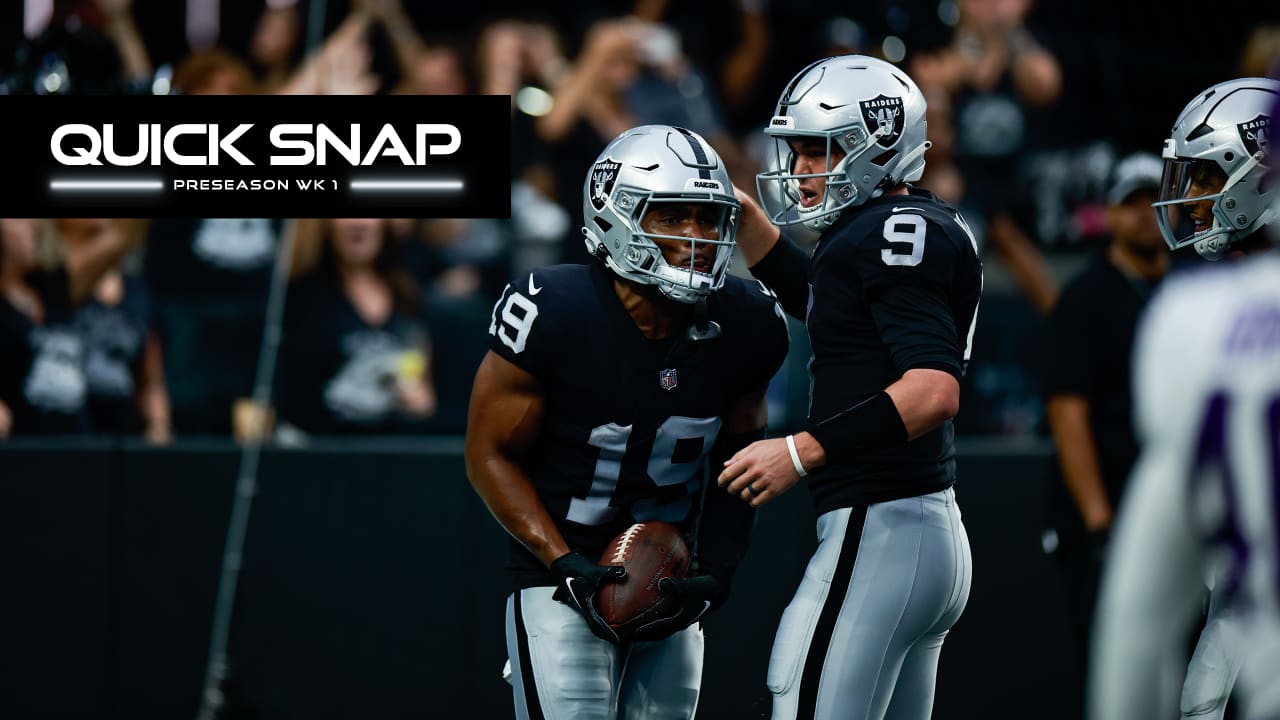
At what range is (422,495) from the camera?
5.29m

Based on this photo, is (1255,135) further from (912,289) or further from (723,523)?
(723,523)

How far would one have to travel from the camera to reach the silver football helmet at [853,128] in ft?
10.9

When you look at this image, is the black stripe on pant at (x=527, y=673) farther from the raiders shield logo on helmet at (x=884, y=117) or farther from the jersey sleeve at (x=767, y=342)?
the raiders shield logo on helmet at (x=884, y=117)

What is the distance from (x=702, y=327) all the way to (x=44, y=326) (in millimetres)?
3295

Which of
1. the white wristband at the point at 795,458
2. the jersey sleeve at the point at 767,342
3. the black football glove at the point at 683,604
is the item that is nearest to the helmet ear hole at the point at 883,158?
the jersey sleeve at the point at 767,342

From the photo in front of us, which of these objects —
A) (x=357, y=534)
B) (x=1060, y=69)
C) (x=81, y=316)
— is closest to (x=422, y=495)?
(x=357, y=534)

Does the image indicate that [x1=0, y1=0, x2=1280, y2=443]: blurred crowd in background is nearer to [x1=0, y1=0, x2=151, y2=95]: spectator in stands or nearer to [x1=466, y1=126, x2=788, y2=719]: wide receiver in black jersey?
[x1=0, y1=0, x2=151, y2=95]: spectator in stands

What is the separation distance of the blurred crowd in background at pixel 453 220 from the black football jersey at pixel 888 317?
184cm

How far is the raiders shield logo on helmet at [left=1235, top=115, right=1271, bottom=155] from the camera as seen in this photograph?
3.39m

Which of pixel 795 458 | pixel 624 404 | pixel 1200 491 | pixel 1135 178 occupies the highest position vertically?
pixel 1135 178

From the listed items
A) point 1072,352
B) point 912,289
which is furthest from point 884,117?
point 1072,352

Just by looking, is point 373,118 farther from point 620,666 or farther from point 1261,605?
point 1261,605

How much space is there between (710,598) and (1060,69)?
445cm

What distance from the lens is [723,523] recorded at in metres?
3.44
